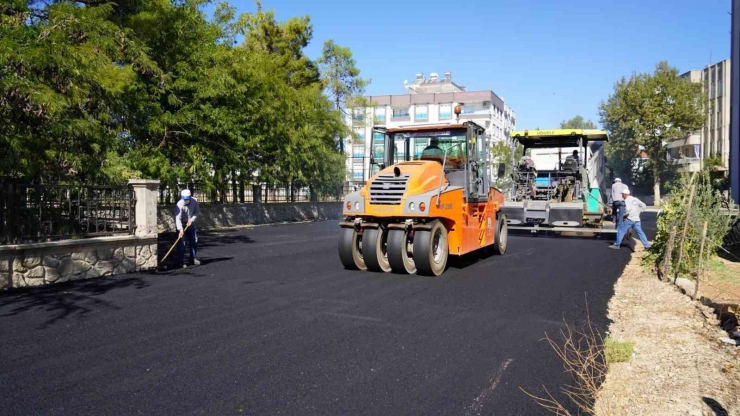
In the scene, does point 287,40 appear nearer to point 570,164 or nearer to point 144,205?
point 570,164

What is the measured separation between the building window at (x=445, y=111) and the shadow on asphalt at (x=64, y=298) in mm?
71303

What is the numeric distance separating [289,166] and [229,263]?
15.4m

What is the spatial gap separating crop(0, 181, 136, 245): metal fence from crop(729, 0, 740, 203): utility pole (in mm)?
13991

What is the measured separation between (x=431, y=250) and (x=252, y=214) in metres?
17.4

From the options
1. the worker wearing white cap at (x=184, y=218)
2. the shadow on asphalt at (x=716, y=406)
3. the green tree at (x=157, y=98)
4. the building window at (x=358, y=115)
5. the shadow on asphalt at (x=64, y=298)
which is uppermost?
the building window at (x=358, y=115)

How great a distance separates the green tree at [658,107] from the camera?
4522 centimetres

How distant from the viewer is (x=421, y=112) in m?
80.8

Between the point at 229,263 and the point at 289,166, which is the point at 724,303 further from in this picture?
the point at 289,166

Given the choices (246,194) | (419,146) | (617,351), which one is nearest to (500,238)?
(419,146)

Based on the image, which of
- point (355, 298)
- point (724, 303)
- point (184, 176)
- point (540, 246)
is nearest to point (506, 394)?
point (355, 298)

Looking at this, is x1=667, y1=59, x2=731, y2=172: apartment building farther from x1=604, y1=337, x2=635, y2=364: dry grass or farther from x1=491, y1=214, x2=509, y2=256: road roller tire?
x1=604, y1=337, x2=635, y2=364: dry grass

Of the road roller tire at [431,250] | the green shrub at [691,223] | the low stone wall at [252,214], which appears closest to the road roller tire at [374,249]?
the road roller tire at [431,250]

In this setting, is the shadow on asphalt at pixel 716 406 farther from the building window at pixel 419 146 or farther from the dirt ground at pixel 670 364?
the building window at pixel 419 146

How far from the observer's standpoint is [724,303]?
766 centimetres
